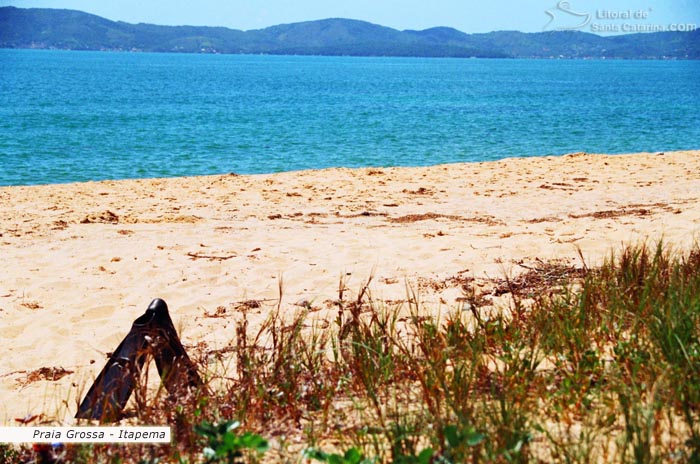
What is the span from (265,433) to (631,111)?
46649 mm

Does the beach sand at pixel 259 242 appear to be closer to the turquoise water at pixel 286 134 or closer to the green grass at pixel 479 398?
the green grass at pixel 479 398

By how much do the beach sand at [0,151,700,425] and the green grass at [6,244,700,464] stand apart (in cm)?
89

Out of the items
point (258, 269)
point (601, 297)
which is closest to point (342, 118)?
point (258, 269)

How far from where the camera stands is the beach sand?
6.01 m

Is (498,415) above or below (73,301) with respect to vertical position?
above

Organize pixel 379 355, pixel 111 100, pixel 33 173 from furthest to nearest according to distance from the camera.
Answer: pixel 111 100 < pixel 33 173 < pixel 379 355

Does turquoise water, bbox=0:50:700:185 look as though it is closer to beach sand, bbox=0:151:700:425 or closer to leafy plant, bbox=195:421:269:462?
beach sand, bbox=0:151:700:425

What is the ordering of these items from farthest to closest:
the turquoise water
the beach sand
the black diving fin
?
the turquoise water → the beach sand → the black diving fin

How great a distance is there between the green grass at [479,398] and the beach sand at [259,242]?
890 mm

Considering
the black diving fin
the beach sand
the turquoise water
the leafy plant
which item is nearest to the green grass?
the leafy plant

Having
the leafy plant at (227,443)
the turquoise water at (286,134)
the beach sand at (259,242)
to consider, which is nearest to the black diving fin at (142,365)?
the beach sand at (259,242)

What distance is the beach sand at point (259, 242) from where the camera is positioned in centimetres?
601

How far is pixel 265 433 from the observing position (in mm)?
Answer: 3309

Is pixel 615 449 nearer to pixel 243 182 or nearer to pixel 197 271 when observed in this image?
pixel 197 271
